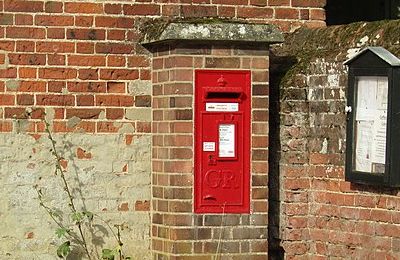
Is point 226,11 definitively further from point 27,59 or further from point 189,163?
point 27,59

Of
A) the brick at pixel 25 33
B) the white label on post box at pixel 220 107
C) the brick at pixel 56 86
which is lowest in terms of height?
the white label on post box at pixel 220 107

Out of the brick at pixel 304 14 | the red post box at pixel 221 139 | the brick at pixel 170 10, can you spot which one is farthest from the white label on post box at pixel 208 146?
the brick at pixel 304 14

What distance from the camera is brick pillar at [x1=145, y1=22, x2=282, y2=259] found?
27.0 ft

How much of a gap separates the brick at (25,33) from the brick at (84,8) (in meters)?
0.26

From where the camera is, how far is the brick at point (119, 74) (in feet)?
27.8

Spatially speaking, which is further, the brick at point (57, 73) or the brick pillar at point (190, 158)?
the brick at point (57, 73)

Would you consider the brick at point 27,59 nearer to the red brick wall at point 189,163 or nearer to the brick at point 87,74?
the brick at point 87,74

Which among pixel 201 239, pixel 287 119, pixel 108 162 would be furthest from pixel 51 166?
pixel 287 119

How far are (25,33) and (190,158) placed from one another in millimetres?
1550

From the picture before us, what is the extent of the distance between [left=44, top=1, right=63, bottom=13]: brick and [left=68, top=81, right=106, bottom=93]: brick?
56cm

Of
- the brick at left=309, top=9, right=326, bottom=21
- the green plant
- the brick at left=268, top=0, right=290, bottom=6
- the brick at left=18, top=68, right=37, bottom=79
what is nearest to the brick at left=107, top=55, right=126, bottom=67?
the brick at left=18, top=68, right=37, bottom=79

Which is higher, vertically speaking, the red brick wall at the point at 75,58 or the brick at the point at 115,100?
the red brick wall at the point at 75,58

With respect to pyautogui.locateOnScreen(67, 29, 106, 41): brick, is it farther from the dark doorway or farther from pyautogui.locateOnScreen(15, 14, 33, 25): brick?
the dark doorway

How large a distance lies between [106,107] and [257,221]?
1.44 m
